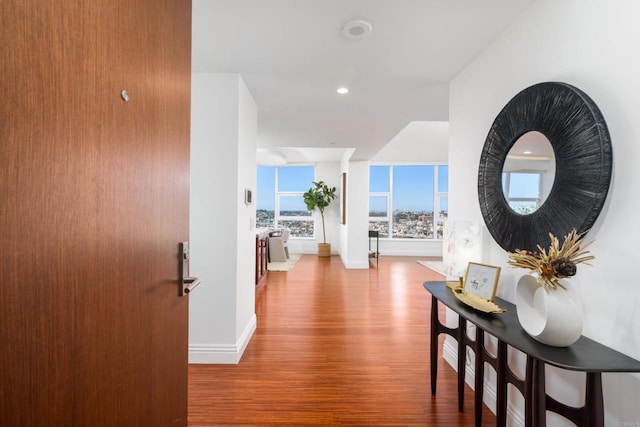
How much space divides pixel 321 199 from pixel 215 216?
5743 mm

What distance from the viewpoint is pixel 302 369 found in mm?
2363

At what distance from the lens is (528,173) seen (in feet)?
5.26

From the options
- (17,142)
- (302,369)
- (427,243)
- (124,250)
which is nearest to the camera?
(17,142)

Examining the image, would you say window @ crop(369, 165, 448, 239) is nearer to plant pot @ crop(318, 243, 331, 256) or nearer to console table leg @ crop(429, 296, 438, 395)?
plant pot @ crop(318, 243, 331, 256)

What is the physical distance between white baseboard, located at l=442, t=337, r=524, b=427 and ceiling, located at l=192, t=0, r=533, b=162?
2.27 metres

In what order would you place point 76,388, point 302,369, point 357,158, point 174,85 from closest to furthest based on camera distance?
point 76,388 < point 174,85 < point 302,369 < point 357,158

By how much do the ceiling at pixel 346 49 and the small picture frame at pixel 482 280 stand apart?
1462mm

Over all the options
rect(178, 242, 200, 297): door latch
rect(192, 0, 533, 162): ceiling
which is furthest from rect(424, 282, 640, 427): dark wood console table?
rect(192, 0, 533, 162): ceiling

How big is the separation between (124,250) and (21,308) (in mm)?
283

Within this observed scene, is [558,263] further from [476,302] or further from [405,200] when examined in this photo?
[405,200]

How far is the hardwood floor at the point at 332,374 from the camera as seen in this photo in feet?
6.09

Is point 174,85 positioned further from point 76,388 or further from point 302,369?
point 302,369

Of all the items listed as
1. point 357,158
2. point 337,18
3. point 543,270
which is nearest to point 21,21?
point 337,18

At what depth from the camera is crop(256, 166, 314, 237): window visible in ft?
28.8
